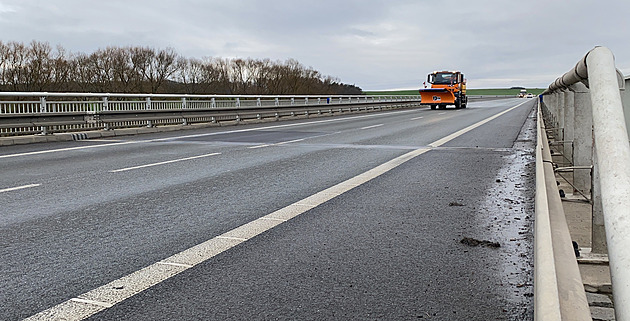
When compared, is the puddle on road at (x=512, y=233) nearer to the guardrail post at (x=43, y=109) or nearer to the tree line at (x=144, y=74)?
the guardrail post at (x=43, y=109)

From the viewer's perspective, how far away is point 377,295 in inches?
130

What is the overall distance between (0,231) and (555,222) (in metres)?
4.51

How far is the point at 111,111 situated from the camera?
16875 mm

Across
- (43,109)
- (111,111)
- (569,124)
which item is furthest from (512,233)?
(111,111)

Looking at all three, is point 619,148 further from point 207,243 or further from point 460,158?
point 460,158

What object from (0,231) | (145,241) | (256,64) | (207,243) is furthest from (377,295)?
(256,64)

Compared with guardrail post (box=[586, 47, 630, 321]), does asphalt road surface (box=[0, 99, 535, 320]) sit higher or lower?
lower

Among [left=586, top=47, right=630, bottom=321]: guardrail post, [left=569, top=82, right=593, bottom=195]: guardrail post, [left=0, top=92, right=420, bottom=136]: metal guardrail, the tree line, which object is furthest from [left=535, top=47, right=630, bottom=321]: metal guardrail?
the tree line

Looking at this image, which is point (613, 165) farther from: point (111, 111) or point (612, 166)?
point (111, 111)

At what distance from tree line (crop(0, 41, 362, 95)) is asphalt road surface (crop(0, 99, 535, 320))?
28540mm

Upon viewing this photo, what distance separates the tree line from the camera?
3591 cm

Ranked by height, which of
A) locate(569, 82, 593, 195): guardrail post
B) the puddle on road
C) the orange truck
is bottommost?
the puddle on road

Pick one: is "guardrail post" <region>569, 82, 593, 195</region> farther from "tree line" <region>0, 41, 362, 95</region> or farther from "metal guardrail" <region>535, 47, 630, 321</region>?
"tree line" <region>0, 41, 362, 95</region>

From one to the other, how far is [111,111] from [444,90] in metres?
32.4
